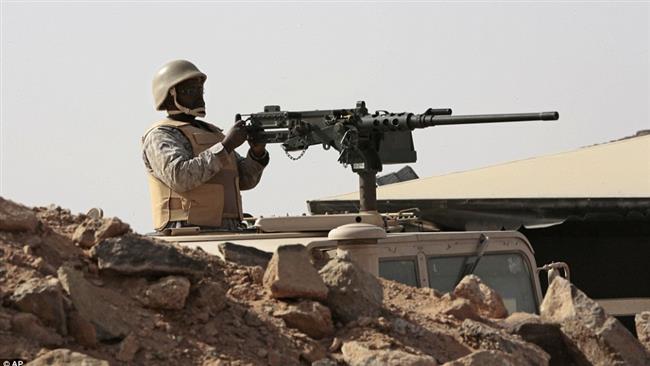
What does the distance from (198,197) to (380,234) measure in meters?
1.73

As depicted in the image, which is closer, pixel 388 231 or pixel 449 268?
pixel 449 268

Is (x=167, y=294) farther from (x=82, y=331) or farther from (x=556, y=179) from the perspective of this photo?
(x=556, y=179)

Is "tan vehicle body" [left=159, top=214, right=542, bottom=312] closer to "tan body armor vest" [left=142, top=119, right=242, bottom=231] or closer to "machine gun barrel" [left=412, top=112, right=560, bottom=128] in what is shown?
"tan body armor vest" [left=142, top=119, right=242, bottom=231]

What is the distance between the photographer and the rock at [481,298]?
18.8ft

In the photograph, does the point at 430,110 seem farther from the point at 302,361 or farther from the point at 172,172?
the point at 302,361

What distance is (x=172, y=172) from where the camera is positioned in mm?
7613

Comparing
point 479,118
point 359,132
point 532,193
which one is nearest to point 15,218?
point 359,132

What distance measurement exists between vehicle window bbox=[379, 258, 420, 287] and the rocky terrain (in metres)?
1.43

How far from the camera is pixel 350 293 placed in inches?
198

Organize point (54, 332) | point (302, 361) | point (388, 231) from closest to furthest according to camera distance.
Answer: point (54, 332) < point (302, 361) < point (388, 231)

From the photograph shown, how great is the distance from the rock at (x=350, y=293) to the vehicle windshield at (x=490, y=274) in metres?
1.88

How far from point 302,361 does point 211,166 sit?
299 centimetres

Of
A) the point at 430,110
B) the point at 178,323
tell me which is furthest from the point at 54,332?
the point at 430,110

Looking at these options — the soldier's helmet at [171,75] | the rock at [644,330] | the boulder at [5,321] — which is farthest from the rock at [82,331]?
the soldier's helmet at [171,75]
